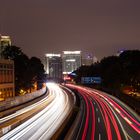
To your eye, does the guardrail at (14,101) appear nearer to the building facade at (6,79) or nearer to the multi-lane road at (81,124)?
the multi-lane road at (81,124)

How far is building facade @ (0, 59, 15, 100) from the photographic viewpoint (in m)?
93.8

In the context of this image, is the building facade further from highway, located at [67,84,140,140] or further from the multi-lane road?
highway, located at [67,84,140,140]

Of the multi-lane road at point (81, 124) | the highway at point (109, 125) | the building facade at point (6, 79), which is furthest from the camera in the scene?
the building facade at point (6, 79)

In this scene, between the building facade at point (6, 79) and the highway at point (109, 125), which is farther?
the building facade at point (6, 79)

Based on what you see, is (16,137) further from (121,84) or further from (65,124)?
(121,84)

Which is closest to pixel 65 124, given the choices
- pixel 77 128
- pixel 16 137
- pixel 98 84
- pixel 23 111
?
pixel 77 128

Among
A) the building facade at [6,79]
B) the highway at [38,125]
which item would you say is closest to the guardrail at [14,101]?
the highway at [38,125]

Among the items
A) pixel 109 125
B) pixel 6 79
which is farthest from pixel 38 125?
pixel 6 79

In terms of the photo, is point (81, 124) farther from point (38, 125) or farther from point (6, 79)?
point (6, 79)

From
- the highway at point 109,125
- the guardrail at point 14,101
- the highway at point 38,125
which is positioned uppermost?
the guardrail at point 14,101

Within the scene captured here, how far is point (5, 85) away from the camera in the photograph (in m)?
95.8

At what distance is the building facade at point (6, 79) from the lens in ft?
308

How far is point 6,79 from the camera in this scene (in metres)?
97.6

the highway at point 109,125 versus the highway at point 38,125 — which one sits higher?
the highway at point 38,125
